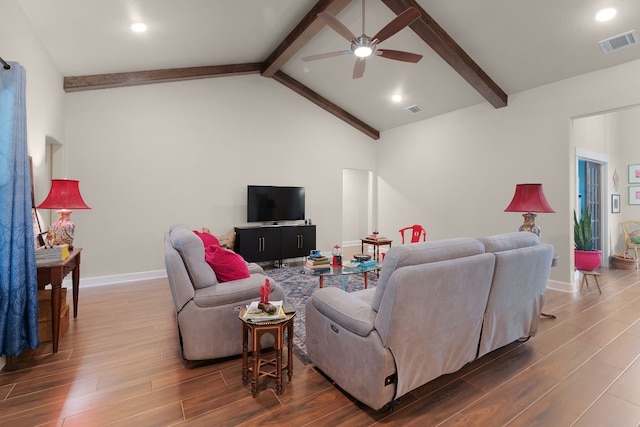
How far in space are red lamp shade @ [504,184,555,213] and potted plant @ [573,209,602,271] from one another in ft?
7.20

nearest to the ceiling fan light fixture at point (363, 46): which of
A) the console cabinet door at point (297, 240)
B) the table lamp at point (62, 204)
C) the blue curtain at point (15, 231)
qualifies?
the blue curtain at point (15, 231)

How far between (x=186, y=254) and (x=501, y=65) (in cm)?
477

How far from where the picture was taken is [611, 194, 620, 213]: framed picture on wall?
19.8ft

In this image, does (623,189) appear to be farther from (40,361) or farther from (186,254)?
(40,361)

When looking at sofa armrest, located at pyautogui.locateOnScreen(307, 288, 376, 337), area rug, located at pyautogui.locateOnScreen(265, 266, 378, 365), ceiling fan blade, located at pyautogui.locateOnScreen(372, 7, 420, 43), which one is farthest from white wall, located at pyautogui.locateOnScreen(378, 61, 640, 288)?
sofa armrest, located at pyautogui.locateOnScreen(307, 288, 376, 337)

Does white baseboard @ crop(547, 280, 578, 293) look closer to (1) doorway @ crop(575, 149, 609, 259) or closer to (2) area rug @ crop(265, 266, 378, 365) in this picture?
(1) doorway @ crop(575, 149, 609, 259)

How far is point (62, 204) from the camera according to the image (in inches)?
117

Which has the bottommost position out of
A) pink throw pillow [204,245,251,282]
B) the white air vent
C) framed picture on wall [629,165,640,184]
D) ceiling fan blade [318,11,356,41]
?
pink throw pillow [204,245,251,282]

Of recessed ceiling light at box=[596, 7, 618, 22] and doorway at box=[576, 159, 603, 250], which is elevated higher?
recessed ceiling light at box=[596, 7, 618, 22]

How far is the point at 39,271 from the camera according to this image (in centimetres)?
244

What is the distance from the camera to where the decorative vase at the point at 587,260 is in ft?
16.1

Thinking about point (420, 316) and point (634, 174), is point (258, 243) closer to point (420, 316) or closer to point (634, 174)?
point (420, 316)

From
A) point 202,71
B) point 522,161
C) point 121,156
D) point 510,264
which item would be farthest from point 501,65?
point 121,156

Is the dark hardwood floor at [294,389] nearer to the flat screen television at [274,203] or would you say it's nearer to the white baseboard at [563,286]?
the white baseboard at [563,286]
